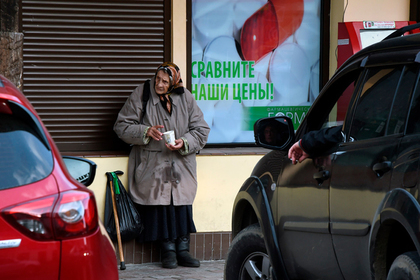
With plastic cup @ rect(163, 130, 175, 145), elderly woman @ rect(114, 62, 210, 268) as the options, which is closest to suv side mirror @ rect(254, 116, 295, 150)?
plastic cup @ rect(163, 130, 175, 145)

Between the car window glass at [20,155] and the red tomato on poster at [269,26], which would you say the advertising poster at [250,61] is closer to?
the red tomato on poster at [269,26]

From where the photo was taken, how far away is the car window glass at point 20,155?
2.32m

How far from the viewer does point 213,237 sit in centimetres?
702

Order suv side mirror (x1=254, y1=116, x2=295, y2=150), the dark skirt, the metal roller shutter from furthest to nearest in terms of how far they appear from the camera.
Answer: the metal roller shutter
the dark skirt
suv side mirror (x1=254, y1=116, x2=295, y2=150)

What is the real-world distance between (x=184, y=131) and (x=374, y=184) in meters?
4.18

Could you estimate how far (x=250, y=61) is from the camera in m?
7.47

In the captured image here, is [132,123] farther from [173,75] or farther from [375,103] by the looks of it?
[375,103]

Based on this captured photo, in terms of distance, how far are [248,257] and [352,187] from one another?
136 cm

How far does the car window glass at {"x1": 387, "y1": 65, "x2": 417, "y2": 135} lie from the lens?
269 cm

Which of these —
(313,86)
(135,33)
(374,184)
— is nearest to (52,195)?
(374,184)

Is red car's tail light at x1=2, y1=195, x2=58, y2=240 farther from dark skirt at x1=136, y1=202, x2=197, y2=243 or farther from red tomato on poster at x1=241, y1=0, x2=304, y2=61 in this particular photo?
red tomato on poster at x1=241, y1=0, x2=304, y2=61

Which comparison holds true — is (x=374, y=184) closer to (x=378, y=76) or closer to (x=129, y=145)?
(x=378, y=76)

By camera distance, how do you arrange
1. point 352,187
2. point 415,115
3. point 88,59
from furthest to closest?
point 88,59
point 352,187
point 415,115

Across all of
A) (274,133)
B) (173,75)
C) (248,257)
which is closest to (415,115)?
(274,133)
